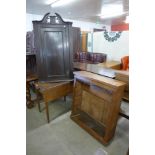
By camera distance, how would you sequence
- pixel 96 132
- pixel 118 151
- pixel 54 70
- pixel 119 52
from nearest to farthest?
pixel 118 151
pixel 96 132
pixel 54 70
pixel 119 52

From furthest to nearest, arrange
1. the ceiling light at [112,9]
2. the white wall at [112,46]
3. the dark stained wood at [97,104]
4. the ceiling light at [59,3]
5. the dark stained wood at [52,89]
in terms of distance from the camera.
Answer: the ceiling light at [112,9]
the ceiling light at [59,3]
the white wall at [112,46]
the dark stained wood at [52,89]
the dark stained wood at [97,104]

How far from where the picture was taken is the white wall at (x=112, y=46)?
412 cm

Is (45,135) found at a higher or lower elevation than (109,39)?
lower

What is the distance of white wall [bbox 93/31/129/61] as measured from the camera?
4121 millimetres

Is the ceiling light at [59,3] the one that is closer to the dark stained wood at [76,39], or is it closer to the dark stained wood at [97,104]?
the dark stained wood at [76,39]

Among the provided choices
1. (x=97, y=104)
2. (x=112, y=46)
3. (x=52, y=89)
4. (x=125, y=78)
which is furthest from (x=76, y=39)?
(x=125, y=78)

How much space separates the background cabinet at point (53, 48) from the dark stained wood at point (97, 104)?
43cm

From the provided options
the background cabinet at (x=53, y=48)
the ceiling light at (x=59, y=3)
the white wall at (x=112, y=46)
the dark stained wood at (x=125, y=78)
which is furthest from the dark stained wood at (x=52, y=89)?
the ceiling light at (x=59, y=3)
